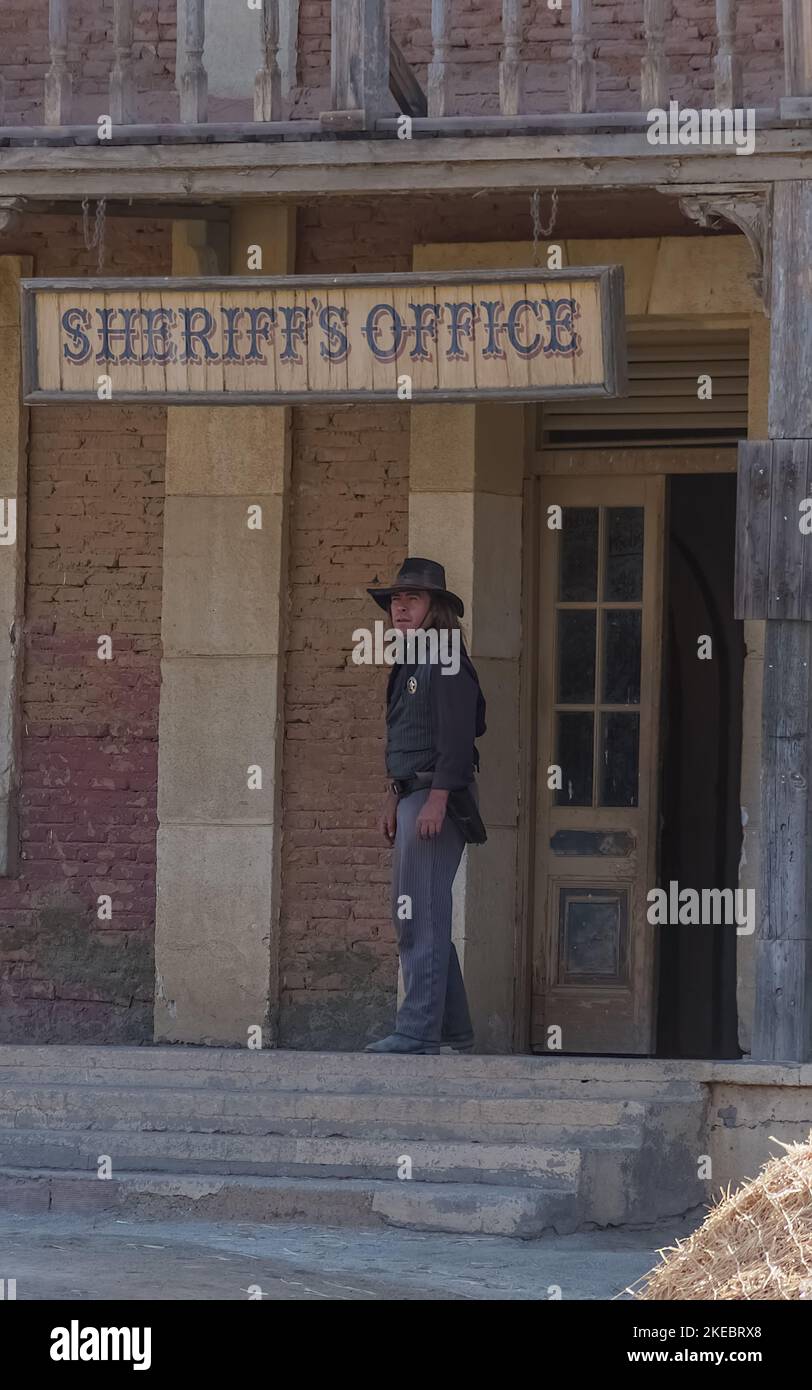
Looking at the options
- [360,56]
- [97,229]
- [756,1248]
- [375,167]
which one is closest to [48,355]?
[97,229]

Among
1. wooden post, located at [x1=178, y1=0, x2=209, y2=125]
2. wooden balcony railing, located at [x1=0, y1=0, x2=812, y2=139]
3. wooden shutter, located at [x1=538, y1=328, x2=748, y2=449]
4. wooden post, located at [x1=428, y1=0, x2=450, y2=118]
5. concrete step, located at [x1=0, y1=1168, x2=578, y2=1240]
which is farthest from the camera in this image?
wooden shutter, located at [x1=538, y1=328, x2=748, y2=449]

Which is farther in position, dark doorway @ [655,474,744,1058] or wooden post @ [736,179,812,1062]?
dark doorway @ [655,474,744,1058]

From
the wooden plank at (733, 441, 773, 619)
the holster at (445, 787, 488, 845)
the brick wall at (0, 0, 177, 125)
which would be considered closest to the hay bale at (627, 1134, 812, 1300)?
the wooden plank at (733, 441, 773, 619)

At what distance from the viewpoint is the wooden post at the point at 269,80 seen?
9094mm

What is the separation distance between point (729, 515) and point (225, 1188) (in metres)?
4.34

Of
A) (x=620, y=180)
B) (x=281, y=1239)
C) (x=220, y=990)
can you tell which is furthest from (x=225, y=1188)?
(x=620, y=180)

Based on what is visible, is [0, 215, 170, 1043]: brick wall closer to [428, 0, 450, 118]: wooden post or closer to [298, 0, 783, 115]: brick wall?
[298, 0, 783, 115]: brick wall

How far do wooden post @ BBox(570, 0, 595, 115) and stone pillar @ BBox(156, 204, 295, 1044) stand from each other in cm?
→ 212

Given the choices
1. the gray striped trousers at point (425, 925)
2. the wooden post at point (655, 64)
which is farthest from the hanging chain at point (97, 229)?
the gray striped trousers at point (425, 925)

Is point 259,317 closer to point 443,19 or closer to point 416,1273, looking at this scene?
point 443,19

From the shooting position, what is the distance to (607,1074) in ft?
28.6

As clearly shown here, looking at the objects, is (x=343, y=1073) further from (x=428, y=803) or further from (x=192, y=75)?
(x=192, y=75)

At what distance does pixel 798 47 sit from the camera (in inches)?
341

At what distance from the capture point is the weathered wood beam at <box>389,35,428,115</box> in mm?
9418
